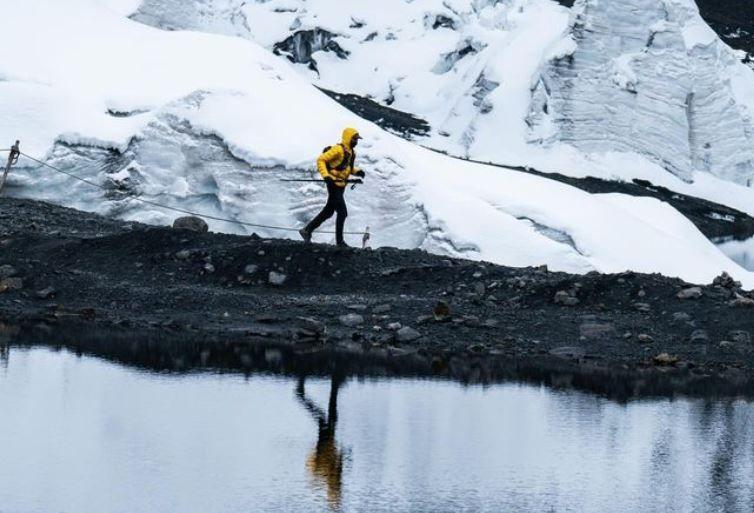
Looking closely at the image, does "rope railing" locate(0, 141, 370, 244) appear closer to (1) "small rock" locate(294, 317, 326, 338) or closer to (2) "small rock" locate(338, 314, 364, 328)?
(2) "small rock" locate(338, 314, 364, 328)

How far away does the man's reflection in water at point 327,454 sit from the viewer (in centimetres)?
648

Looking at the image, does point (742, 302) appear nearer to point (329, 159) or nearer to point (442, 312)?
point (442, 312)

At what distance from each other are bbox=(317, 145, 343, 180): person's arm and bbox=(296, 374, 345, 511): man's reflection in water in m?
5.48

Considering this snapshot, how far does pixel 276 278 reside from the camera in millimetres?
14219

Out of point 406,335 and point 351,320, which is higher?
point 351,320

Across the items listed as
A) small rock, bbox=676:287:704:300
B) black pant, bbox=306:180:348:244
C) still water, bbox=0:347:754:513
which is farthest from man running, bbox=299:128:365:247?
still water, bbox=0:347:754:513

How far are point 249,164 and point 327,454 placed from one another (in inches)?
514

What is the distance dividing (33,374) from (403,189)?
11.2 metres

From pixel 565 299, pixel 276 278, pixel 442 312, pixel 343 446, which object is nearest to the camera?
pixel 343 446

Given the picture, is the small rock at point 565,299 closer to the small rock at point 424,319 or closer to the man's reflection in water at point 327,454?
the small rock at point 424,319

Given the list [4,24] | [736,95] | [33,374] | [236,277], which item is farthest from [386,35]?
[33,374]

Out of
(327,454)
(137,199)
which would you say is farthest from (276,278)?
(327,454)

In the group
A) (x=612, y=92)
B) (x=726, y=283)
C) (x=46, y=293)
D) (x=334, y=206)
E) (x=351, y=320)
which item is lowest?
(x=351, y=320)

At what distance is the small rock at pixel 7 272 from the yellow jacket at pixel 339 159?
3512 millimetres
